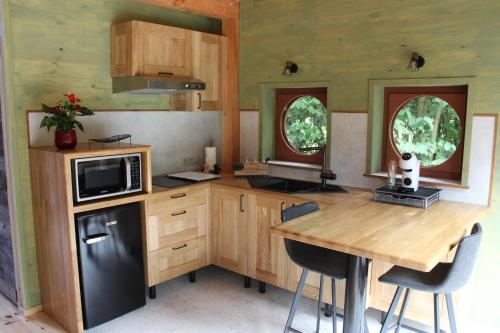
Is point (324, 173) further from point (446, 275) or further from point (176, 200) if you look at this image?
point (446, 275)

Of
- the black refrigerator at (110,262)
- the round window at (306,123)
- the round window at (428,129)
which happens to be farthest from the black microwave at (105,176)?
the round window at (428,129)

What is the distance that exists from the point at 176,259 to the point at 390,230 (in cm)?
189

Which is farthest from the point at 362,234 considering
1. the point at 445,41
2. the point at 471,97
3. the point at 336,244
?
the point at 445,41

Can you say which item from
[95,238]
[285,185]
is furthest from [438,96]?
[95,238]

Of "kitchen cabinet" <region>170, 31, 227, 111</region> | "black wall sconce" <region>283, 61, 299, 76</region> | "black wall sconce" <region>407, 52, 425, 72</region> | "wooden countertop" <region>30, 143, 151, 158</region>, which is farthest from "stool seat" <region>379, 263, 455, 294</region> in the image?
"kitchen cabinet" <region>170, 31, 227, 111</region>

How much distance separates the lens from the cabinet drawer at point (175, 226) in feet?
10.9

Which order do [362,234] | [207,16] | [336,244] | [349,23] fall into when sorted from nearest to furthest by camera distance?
[336,244]
[362,234]
[349,23]
[207,16]

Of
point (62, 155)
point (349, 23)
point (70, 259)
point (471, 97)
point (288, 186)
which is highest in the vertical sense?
point (349, 23)

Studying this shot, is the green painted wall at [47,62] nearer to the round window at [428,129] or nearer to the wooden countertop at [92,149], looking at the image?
the wooden countertop at [92,149]

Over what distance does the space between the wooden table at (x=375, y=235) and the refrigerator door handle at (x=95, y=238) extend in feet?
4.46

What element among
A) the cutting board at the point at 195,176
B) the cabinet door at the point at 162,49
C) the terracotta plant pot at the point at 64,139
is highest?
the cabinet door at the point at 162,49

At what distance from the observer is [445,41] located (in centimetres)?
297

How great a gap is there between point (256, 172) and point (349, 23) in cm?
148

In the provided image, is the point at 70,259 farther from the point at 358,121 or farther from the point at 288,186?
the point at 358,121
